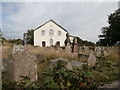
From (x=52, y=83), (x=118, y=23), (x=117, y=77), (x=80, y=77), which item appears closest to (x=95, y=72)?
(x=117, y=77)

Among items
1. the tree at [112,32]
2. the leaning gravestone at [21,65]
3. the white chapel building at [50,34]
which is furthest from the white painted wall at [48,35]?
the leaning gravestone at [21,65]

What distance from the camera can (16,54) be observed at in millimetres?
4848

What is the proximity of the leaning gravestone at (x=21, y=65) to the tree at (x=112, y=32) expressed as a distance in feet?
132

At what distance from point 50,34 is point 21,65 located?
1840 inches

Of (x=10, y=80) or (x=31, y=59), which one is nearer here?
(x=10, y=80)

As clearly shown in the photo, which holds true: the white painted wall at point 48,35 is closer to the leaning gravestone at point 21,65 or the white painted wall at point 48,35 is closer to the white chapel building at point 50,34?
the white chapel building at point 50,34

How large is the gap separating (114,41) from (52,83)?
146 ft

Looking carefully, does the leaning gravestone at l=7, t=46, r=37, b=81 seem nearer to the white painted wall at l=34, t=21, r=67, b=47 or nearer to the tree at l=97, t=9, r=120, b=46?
the tree at l=97, t=9, r=120, b=46

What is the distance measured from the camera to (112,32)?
45.4 meters

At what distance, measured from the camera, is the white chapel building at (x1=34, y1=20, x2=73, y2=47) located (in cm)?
5059

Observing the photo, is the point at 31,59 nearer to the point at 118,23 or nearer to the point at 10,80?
the point at 10,80

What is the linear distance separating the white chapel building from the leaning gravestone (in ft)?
150

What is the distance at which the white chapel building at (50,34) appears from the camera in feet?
166

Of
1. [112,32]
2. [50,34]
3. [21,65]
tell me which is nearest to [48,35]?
[50,34]
